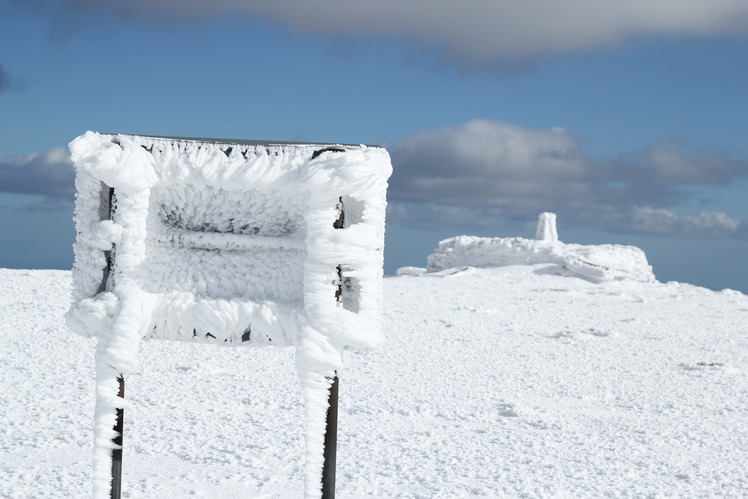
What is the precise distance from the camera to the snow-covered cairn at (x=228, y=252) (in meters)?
1.30

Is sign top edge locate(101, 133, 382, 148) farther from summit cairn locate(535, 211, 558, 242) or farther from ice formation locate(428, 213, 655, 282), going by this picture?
summit cairn locate(535, 211, 558, 242)

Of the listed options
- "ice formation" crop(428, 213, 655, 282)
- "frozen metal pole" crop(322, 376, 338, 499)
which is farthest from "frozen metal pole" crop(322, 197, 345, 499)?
"ice formation" crop(428, 213, 655, 282)

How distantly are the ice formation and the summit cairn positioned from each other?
3.16 feet

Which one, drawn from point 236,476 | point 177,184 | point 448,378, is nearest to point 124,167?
point 177,184

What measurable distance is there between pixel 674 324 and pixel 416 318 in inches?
75.1

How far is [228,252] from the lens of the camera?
1.41 m

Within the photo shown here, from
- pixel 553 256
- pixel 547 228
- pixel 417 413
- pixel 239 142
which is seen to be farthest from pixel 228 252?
pixel 547 228

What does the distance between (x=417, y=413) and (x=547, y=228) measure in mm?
7254

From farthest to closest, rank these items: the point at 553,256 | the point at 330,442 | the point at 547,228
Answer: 1. the point at 547,228
2. the point at 553,256
3. the point at 330,442

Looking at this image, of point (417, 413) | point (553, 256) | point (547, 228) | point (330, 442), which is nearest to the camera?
point (330, 442)

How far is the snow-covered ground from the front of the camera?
1.91 meters

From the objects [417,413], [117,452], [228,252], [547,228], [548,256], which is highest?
[547,228]

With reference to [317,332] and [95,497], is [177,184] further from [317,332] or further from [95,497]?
[95,497]

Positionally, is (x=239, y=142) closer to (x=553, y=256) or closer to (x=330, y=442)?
(x=330, y=442)
